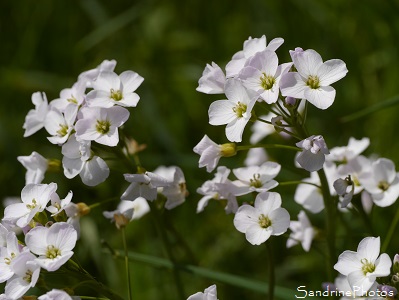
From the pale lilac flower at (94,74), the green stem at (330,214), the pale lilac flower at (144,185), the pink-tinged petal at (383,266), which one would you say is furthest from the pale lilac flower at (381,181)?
the pale lilac flower at (94,74)

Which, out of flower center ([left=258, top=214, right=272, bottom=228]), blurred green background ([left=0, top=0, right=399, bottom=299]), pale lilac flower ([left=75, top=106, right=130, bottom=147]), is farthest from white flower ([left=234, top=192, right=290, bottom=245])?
blurred green background ([left=0, top=0, right=399, bottom=299])

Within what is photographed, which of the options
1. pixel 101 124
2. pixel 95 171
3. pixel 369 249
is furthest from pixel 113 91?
pixel 369 249

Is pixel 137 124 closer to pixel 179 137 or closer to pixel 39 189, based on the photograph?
pixel 179 137

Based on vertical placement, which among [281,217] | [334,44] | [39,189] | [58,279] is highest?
[334,44]

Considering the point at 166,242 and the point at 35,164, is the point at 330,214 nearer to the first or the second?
the point at 166,242

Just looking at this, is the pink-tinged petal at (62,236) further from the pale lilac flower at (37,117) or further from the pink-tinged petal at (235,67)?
the pink-tinged petal at (235,67)

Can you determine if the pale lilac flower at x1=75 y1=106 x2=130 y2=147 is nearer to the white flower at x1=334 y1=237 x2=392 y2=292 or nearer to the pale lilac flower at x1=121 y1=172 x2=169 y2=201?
the pale lilac flower at x1=121 y1=172 x2=169 y2=201

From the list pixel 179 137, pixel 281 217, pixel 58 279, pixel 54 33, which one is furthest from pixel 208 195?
pixel 54 33
